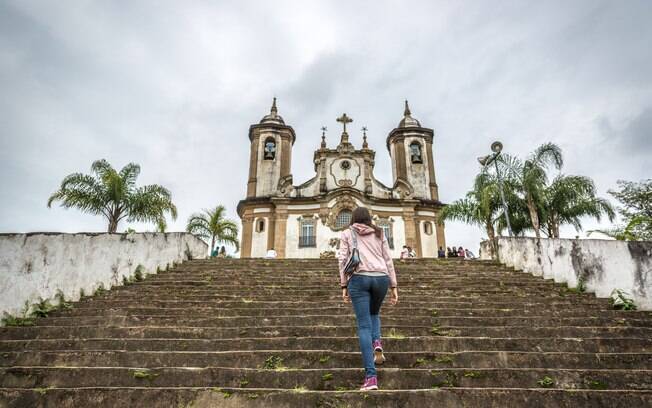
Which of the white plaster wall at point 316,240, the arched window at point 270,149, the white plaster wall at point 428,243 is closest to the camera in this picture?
the white plaster wall at point 316,240

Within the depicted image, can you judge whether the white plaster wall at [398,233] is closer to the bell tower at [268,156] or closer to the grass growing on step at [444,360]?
the bell tower at [268,156]

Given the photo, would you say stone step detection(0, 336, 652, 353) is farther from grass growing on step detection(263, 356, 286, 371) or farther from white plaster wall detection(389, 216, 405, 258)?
white plaster wall detection(389, 216, 405, 258)

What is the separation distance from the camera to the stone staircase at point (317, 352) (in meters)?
3.27

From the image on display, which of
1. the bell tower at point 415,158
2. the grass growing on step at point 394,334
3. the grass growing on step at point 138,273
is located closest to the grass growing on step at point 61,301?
the grass growing on step at point 138,273

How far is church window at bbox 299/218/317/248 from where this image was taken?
21.4 meters

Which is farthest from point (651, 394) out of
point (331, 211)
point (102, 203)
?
point (331, 211)

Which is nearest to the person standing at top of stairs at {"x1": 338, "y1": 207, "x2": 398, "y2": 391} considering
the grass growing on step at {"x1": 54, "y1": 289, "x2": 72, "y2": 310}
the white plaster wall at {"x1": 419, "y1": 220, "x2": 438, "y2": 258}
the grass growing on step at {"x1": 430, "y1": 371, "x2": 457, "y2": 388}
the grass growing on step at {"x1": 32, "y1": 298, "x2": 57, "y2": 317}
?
the grass growing on step at {"x1": 430, "y1": 371, "x2": 457, "y2": 388}

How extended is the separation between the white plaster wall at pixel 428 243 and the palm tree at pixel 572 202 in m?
7.71

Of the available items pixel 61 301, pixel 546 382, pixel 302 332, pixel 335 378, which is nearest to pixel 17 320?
pixel 61 301

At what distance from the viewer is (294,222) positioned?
22000 mm

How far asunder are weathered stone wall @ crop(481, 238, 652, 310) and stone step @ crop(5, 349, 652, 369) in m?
3.56

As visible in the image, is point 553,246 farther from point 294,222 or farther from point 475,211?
point 294,222

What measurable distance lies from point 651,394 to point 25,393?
5.25 m

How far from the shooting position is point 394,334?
490cm
